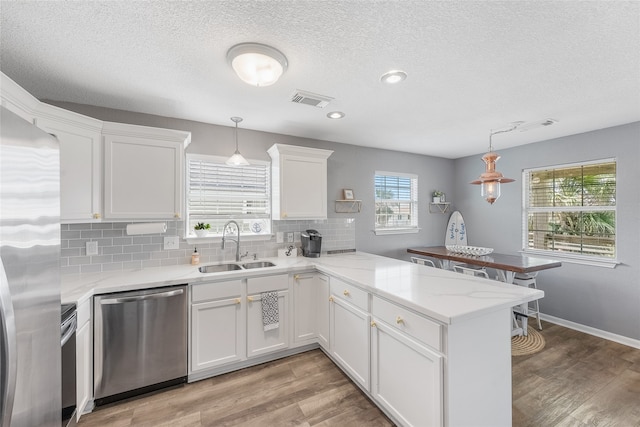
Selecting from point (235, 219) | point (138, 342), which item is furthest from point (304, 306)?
point (138, 342)

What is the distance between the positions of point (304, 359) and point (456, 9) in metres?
2.90

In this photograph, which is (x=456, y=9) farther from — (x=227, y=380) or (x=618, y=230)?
(x=618, y=230)

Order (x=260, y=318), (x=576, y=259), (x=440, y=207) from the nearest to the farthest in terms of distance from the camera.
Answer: (x=260, y=318) < (x=576, y=259) < (x=440, y=207)

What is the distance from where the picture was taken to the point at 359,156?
3.93 metres

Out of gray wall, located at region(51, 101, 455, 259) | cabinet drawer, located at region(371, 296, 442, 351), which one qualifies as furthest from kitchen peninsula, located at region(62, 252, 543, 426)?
gray wall, located at region(51, 101, 455, 259)

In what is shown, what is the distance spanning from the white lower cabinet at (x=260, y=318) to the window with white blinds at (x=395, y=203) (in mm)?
1892

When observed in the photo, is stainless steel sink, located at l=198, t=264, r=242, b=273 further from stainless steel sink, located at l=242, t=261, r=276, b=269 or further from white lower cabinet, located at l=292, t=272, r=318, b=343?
white lower cabinet, located at l=292, t=272, r=318, b=343

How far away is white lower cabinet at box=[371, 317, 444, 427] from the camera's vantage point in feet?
5.00

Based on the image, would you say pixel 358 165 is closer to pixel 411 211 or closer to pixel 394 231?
pixel 394 231

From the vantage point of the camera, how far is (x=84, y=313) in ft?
6.10

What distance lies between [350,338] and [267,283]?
2.93ft

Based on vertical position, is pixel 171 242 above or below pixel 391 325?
above

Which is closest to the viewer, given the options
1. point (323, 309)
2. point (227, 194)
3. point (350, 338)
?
point (350, 338)

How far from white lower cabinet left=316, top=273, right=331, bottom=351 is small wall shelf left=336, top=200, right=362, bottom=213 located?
3.96ft
